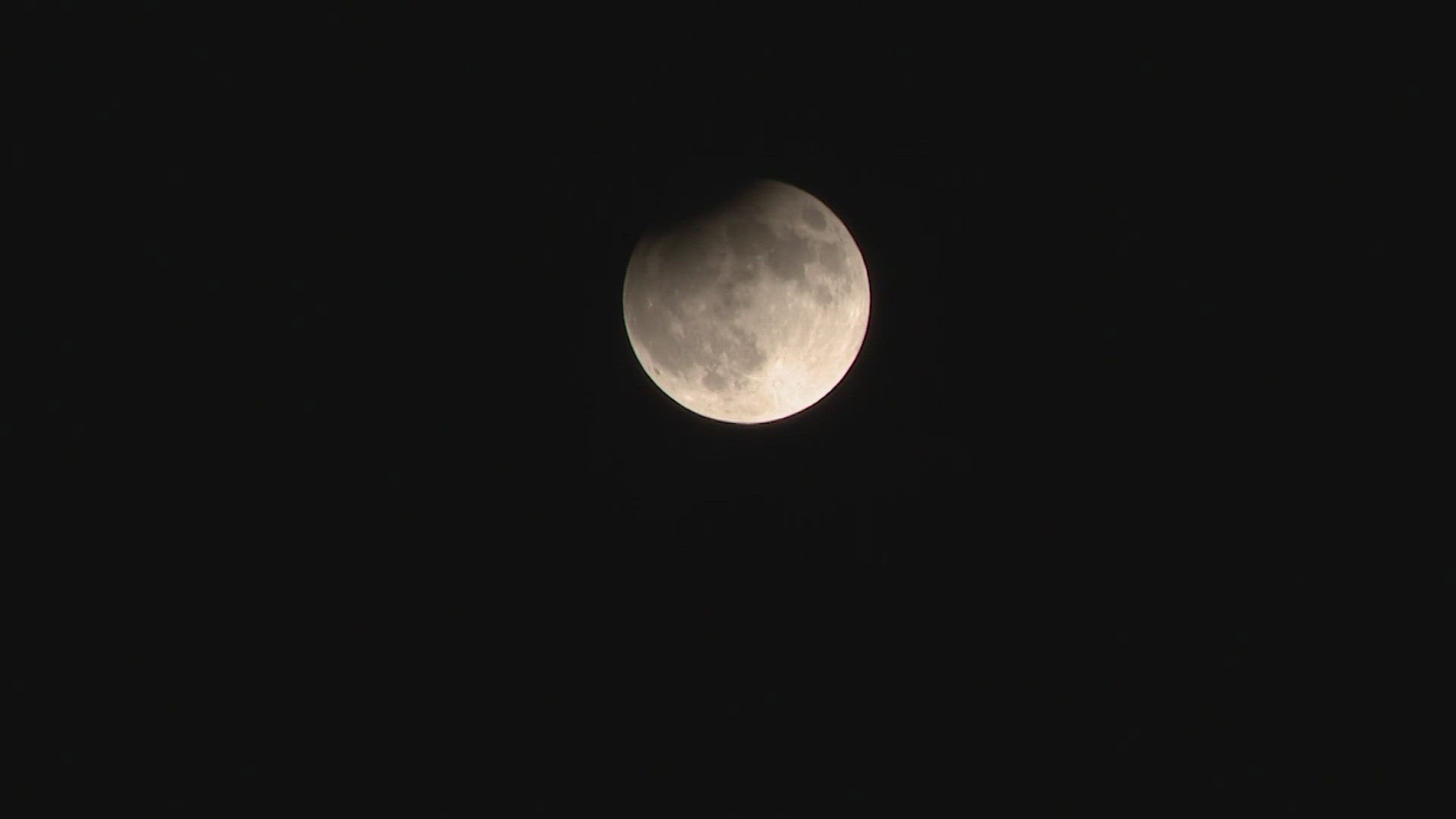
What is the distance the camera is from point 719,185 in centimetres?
375

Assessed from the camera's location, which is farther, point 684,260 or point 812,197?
point 812,197

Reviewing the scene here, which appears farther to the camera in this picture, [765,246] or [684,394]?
[684,394]

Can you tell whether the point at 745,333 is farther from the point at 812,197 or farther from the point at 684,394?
the point at 812,197

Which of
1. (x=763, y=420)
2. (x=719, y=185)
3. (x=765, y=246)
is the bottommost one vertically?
(x=763, y=420)

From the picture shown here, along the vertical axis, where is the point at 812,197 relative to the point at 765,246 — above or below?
above

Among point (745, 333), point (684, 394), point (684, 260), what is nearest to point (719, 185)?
point (684, 260)

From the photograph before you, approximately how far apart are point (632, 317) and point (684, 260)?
41cm

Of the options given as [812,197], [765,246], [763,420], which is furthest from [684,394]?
[812,197]

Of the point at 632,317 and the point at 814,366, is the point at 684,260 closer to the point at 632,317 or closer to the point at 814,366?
the point at 632,317

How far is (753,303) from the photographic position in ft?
11.7

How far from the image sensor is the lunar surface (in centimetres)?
358

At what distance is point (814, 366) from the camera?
3.71 metres

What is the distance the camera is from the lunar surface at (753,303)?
3580mm

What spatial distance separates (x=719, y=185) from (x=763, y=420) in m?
1.03
